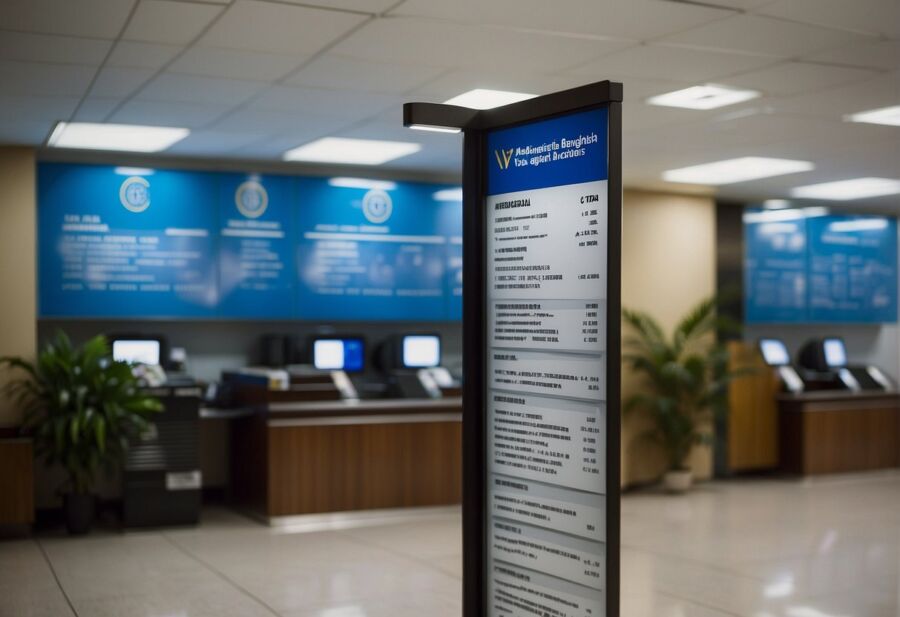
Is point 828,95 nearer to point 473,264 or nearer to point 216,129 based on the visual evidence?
point 473,264

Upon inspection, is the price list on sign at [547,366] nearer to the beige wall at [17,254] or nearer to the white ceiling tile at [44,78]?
the white ceiling tile at [44,78]

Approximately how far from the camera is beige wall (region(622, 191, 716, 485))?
9766mm

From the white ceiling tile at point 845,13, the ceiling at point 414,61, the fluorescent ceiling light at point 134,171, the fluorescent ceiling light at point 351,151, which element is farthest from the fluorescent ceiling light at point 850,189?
the fluorescent ceiling light at point 134,171

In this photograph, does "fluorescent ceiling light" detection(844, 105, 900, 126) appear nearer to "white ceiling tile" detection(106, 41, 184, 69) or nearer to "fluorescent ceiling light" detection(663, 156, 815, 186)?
"fluorescent ceiling light" detection(663, 156, 815, 186)

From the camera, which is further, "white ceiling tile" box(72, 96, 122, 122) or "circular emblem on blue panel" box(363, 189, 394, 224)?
"circular emblem on blue panel" box(363, 189, 394, 224)

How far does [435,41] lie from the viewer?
4.87 metres

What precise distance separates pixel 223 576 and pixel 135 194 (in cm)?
336

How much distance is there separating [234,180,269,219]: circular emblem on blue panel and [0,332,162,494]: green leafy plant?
1677mm

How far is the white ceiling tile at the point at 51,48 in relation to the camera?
16.0 feet

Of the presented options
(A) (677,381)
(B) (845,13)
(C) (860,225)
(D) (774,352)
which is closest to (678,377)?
(A) (677,381)

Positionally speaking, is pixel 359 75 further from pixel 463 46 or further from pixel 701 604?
pixel 701 604

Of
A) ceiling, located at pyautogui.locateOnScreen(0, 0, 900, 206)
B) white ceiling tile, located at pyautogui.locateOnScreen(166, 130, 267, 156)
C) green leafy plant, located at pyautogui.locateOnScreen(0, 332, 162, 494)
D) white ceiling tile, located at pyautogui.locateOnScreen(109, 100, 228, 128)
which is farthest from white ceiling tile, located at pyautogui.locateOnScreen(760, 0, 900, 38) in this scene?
green leafy plant, located at pyautogui.locateOnScreen(0, 332, 162, 494)

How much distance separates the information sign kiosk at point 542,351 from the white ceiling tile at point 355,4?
37.2 inches

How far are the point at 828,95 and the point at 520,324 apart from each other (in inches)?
132
